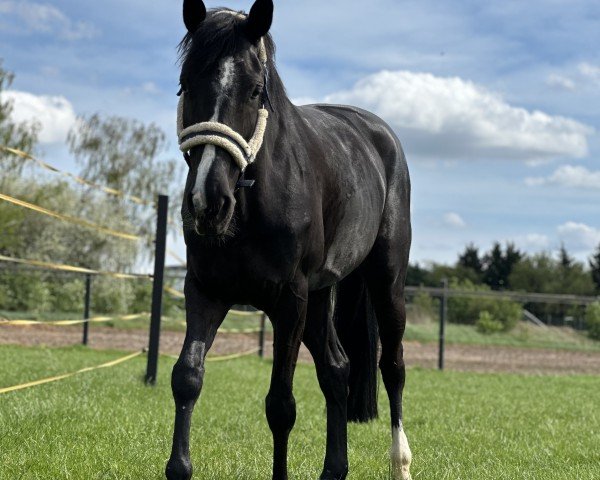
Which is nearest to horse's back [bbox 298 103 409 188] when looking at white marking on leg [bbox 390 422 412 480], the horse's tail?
the horse's tail

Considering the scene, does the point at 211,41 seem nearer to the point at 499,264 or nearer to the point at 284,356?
the point at 284,356

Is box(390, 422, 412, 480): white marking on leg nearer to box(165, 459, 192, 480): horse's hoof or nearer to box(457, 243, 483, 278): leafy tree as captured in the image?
box(165, 459, 192, 480): horse's hoof

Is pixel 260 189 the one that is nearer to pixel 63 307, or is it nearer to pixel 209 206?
pixel 209 206

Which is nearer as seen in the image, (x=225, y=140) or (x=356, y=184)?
(x=225, y=140)

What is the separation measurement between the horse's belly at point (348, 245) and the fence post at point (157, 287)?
4501 millimetres

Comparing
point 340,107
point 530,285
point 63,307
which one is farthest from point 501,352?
point 530,285

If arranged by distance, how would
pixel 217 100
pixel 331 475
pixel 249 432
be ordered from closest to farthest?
pixel 217 100, pixel 331 475, pixel 249 432

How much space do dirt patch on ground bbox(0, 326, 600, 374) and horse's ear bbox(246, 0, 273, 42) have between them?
11626mm

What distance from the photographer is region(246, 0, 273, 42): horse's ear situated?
9.77ft

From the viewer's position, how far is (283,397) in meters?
3.34

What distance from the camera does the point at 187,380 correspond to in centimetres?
298

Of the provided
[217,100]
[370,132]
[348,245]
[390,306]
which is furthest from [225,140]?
[370,132]

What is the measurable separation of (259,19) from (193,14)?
10.6 inches

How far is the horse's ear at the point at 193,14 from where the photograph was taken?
3.06 meters
